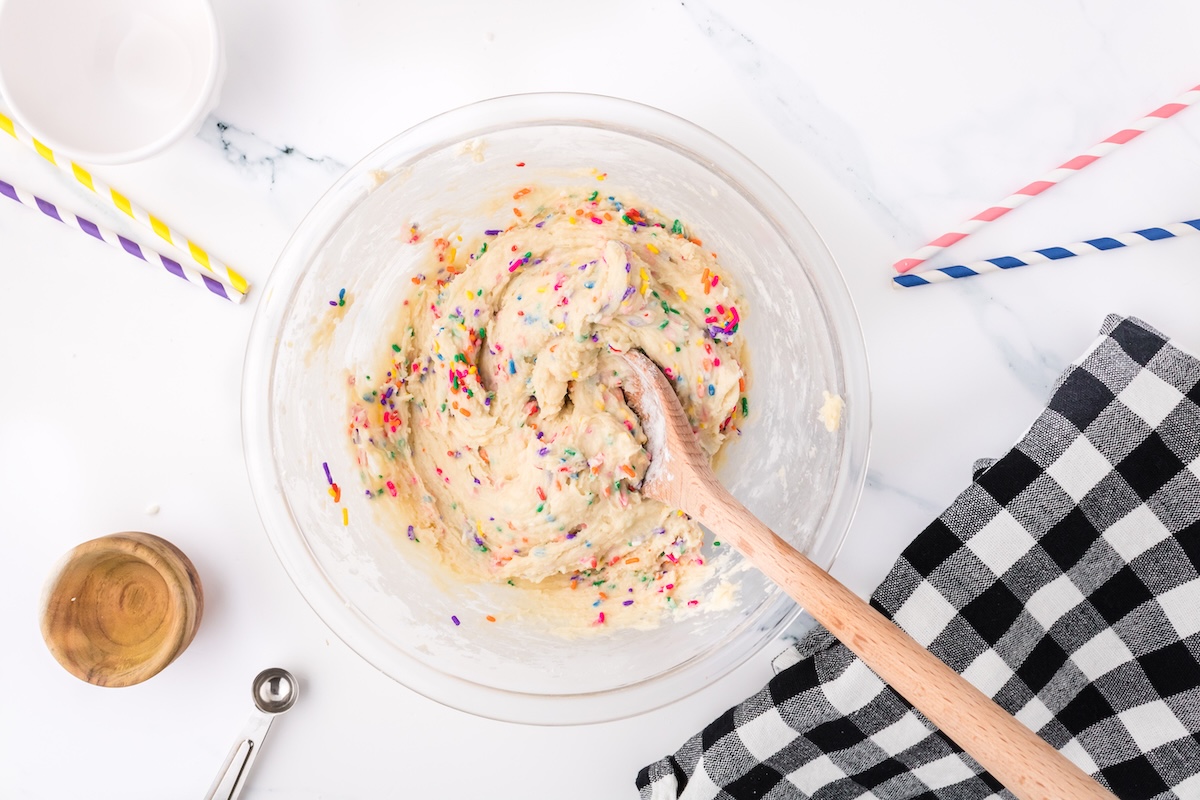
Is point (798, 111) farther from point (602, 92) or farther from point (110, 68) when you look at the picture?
point (110, 68)

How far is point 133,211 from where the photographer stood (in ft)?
5.15

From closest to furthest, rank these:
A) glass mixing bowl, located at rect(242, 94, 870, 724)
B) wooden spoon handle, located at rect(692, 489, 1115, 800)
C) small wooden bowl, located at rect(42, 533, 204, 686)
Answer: wooden spoon handle, located at rect(692, 489, 1115, 800)
glass mixing bowl, located at rect(242, 94, 870, 724)
small wooden bowl, located at rect(42, 533, 204, 686)

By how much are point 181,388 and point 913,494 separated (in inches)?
57.9

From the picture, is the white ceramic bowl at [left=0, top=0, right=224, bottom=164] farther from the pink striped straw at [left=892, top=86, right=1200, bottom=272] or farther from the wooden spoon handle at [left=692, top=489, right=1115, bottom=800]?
the pink striped straw at [left=892, top=86, right=1200, bottom=272]

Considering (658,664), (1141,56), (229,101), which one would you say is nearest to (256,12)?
(229,101)

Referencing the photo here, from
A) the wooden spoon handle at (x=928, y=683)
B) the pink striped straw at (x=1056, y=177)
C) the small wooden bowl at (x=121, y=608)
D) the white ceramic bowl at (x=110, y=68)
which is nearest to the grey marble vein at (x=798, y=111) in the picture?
the pink striped straw at (x=1056, y=177)

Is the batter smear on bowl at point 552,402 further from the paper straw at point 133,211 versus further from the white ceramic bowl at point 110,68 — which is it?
the white ceramic bowl at point 110,68

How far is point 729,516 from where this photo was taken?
1.28 meters

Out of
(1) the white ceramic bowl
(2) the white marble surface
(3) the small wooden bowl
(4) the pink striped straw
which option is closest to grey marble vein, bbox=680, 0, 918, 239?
(2) the white marble surface

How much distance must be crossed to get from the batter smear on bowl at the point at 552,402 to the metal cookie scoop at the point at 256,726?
1.38 ft

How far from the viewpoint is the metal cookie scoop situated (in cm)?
163

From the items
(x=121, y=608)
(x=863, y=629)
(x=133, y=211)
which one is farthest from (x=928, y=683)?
(x=133, y=211)

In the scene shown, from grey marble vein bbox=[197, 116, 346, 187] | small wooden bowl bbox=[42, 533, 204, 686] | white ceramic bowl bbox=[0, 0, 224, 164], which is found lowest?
small wooden bowl bbox=[42, 533, 204, 686]

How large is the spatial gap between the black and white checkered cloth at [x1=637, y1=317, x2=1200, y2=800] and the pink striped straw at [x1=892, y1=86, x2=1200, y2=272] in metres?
0.29
